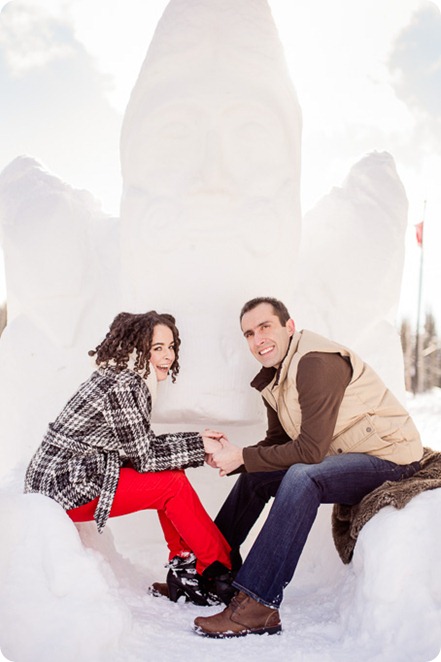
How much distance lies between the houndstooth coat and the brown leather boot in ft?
1.68

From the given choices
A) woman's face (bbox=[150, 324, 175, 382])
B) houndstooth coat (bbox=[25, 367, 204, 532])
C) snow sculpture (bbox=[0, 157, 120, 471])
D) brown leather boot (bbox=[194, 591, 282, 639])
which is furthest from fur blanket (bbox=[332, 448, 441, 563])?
snow sculpture (bbox=[0, 157, 120, 471])

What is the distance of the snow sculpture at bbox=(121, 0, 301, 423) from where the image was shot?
8.93 feet

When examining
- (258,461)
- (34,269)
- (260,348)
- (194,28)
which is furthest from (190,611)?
(194,28)

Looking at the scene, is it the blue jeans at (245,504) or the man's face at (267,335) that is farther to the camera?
the blue jeans at (245,504)

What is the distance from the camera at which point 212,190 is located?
280cm

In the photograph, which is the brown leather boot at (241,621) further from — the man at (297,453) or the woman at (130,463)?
the woman at (130,463)

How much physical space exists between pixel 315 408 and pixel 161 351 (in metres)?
0.67

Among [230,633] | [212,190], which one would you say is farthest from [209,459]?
[212,190]

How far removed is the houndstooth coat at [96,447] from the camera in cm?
225

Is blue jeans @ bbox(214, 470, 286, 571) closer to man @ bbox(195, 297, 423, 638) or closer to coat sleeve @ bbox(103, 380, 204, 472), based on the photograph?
man @ bbox(195, 297, 423, 638)

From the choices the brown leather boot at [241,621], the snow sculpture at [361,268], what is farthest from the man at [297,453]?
the snow sculpture at [361,268]

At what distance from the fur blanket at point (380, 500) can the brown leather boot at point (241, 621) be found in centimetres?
43

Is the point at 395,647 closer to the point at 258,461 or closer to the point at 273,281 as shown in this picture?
the point at 258,461

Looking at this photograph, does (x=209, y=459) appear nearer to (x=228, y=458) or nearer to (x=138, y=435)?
(x=228, y=458)
